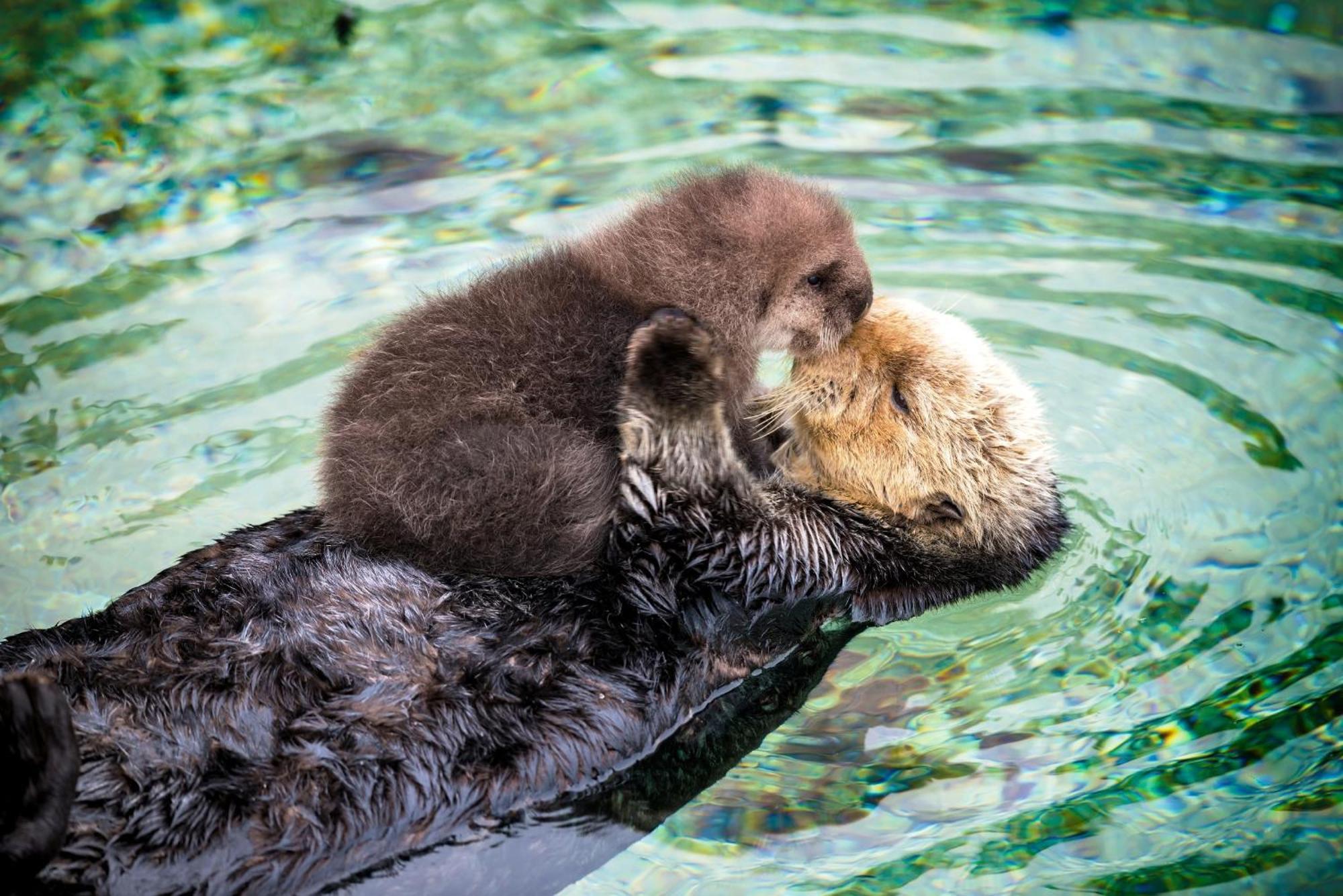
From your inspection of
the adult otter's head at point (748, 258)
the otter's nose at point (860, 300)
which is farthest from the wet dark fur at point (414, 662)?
the otter's nose at point (860, 300)

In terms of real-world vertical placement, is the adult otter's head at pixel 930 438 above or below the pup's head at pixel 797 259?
below

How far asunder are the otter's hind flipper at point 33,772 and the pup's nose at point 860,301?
197 centimetres

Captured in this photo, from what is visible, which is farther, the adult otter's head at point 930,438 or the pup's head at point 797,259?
the adult otter's head at point 930,438

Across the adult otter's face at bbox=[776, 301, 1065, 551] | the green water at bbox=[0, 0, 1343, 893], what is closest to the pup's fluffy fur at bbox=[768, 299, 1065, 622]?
the adult otter's face at bbox=[776, 301, 1065, 551]

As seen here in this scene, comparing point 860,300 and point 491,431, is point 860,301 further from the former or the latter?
point 491,431

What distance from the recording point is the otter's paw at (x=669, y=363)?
8.87 ft

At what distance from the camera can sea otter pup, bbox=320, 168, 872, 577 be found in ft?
8.79

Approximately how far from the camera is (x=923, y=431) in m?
3.20

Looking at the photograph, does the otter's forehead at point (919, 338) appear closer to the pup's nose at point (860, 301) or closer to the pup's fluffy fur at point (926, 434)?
the pup's fluffy fur at point (926, 434)

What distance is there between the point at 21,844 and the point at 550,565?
Answer: 1.21 metres

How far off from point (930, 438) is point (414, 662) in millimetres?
1471

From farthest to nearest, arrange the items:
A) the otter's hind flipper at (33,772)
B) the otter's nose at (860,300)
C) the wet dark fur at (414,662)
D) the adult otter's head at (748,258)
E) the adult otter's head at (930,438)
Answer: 1. the adult otter's head at (930,438)
2. the otter's nose at (860,300)
3. the adult otter's head at (748,258)
4. the wet dark fur at (414,662)
5. the otter's hind flipper at (33,772)

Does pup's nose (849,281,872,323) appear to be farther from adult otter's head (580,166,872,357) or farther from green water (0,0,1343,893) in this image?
green water (0,0,1343,893)

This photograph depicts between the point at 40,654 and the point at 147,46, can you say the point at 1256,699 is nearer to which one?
the point at 40,654
